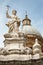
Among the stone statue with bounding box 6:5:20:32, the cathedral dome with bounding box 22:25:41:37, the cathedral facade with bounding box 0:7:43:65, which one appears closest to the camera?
the cathedral facade with bounding box 0:7:43:65

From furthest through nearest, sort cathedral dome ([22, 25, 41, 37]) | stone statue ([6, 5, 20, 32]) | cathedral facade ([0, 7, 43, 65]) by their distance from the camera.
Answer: cathedral dome ([22, 25, 41, 37])
stone statue ([6, 5, 20, 32])
cathedral facade ([0, 7, 43, 65])

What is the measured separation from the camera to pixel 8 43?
15.8 metres

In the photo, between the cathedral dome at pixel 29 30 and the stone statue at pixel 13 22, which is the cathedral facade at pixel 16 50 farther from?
the cathedral dome at pixel 29 30

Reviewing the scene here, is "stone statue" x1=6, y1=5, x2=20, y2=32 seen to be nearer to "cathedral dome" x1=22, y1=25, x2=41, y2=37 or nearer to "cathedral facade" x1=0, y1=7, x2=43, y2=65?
"cathedral facade" x1=0, y1=7, x2=43, y2=65

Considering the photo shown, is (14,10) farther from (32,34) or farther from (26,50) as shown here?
(32,34)

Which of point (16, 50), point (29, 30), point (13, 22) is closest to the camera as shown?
point (16, 50)

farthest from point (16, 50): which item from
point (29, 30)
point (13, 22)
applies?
point (29, 30)

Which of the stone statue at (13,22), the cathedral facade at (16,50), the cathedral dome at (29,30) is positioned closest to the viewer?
the cathedral facade at (16,50)

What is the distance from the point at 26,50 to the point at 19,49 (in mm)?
411

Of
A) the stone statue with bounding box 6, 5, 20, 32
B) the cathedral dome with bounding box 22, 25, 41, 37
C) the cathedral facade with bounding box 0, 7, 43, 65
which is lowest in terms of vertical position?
the cathedral dome with bounding box 22, 25, 41, 37

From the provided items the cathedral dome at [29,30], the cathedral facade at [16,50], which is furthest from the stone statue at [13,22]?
the cathedral dome at [29,30]

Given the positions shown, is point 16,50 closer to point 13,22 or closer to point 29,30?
point 13,22

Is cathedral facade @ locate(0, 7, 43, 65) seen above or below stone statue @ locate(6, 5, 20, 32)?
below

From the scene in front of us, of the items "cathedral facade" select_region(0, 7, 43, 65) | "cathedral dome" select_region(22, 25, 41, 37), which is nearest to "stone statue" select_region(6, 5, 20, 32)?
"cathedral facade" select_region(0, 7, 43, 65)
